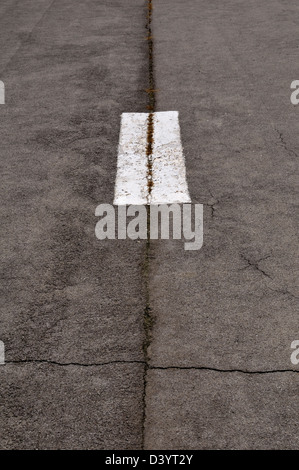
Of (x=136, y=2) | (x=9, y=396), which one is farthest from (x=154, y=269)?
(x=136, y=2)

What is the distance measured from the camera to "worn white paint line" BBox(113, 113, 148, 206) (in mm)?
5570

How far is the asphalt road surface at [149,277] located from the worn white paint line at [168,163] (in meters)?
0.14

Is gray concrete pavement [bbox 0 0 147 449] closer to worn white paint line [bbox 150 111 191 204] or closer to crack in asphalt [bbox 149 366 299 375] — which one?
crack in asphalt [bbox 149 366 299 375]

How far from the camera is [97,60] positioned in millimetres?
9461

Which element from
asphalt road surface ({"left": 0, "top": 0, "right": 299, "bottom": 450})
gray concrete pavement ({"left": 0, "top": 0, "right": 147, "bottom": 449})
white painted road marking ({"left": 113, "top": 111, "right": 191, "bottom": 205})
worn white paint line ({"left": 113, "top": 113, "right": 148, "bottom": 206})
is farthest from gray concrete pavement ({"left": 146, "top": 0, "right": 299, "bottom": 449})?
worn white paint line ({"left": 113, "top": 113, "right": 148, "bottom": 206})

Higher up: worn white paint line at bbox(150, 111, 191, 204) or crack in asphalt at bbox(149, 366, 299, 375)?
worn white paint line at bbox(150, 111, 191, 204)

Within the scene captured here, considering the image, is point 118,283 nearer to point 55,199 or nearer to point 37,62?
point 55,199

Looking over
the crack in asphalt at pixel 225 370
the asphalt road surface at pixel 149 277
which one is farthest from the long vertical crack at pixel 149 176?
the crack in asphalt at pixel 225 370

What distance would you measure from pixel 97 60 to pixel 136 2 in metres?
4.67

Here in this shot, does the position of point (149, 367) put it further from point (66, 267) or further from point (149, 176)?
point (149, 176)

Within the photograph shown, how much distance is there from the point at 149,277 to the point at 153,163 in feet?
7.04

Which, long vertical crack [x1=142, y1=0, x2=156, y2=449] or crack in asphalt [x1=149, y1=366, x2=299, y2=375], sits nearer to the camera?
crack in asphalt [x1=149, y1=366, x2=299, y2=375]

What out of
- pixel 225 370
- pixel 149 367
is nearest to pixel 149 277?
pixel 149 367

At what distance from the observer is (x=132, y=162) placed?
6.25 metres
